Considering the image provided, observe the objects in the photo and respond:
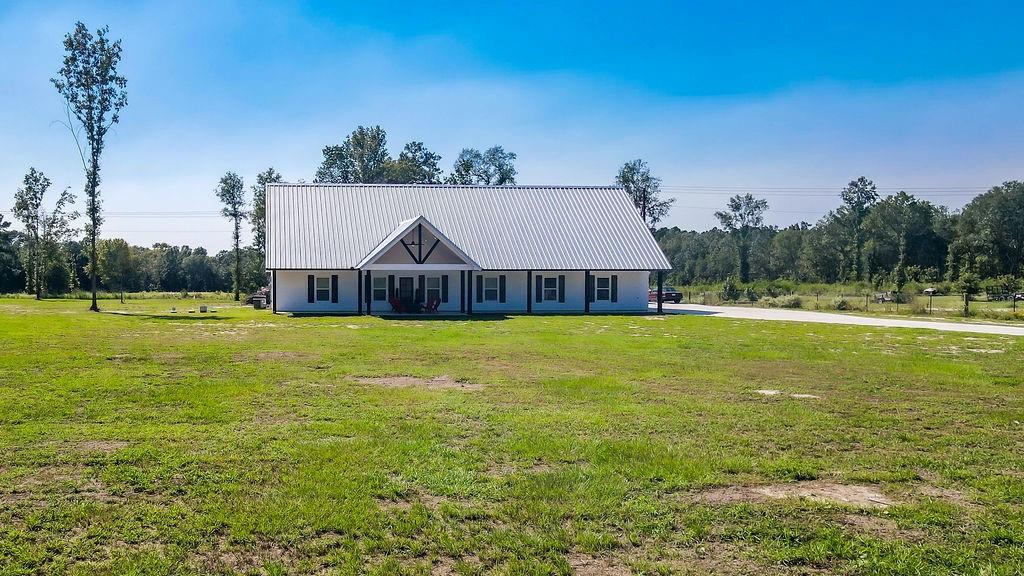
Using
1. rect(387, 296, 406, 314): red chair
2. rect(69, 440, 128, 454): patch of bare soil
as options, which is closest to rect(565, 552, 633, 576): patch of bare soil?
rect(69, 440, 128, 454): patch of bare soil

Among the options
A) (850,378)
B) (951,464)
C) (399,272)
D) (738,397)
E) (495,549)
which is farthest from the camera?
(399,272)

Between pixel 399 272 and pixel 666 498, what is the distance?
29.0 meters

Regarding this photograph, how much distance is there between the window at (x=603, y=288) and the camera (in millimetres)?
36991

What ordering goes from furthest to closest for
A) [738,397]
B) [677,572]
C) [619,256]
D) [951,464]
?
[619,256] → [738,397] → [951,464] → [677,572]

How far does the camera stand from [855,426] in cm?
855

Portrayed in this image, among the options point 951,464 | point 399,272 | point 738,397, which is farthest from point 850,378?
point 399,272

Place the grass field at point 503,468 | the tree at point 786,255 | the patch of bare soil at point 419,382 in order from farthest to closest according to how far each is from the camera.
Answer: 1. the tree at point 786,255
2. the patch of bare soil at point 419,382
3. the grass field at point 503,468

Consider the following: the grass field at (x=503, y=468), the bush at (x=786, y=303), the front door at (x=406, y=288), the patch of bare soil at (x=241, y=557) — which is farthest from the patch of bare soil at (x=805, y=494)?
the bush at (x=786, y=303)

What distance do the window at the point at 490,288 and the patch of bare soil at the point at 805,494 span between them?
97.7 feet

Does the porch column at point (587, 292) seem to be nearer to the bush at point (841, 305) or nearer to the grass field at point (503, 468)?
the bush at point (841, 305)

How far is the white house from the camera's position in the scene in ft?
108

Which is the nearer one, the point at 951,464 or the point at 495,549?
the point at 495,549

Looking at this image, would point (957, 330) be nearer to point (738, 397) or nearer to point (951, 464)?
point (738, 397)

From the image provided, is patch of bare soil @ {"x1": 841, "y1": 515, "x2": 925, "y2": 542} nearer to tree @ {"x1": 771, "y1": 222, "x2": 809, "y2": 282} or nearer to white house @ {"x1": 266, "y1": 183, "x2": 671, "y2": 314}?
white house @ {"x1": 266, "y1": 183, "x2": 671, "y2": 314}
